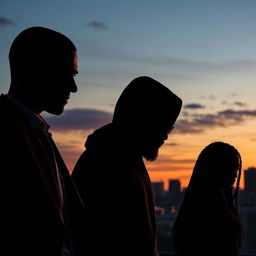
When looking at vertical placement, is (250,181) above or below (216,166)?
above

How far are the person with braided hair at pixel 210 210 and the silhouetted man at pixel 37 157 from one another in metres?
3.30

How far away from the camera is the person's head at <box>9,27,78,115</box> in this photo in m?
2.77

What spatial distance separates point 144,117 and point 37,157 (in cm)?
169

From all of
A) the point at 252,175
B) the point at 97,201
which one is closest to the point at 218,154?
the point at 97,201

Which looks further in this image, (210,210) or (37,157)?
(210,210)

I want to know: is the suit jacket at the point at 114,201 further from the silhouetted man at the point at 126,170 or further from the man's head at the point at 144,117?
the man's head at the point at 144,117

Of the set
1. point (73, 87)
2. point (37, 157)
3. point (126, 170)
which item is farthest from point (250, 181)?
point (37, 157)

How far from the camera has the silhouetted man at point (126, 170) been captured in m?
3.84

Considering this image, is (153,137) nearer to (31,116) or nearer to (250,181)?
(31,116)

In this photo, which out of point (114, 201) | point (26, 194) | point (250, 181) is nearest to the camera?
point (26, 194)

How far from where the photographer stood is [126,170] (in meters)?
3.98

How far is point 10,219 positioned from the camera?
2.39m

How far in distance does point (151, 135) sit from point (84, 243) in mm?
1408

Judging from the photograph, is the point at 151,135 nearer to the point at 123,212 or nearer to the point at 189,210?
the point at 123,212
